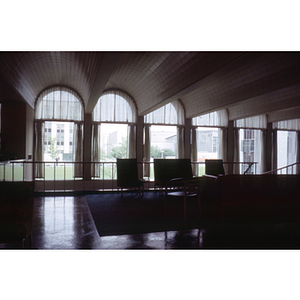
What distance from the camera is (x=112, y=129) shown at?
953 centimetres

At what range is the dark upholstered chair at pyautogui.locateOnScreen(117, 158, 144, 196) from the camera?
6621 mm

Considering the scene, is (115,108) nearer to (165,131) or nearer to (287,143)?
(165,131)

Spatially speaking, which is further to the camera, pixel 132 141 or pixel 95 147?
pixel 132 141

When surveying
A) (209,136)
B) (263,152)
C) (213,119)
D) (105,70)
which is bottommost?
(263,152)

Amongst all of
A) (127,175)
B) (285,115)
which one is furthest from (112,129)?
(285,115)

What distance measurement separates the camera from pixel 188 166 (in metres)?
5.49

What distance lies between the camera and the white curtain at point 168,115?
9773mm

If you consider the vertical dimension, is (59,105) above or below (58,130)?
above

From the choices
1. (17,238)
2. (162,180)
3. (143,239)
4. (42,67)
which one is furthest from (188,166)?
(42,67)

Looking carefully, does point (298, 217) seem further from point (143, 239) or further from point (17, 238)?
point (17, 238)

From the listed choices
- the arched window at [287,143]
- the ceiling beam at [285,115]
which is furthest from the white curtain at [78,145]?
the arched window at [287,143]

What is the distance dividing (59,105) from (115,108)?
1926mm

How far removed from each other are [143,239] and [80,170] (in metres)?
6.32

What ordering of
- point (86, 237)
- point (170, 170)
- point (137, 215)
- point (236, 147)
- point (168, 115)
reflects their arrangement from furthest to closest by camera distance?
1. point (236, 147)
2. point (168, 115)
3. point (170, 170)
4. point (137, 215)
5. point (86, 237)
